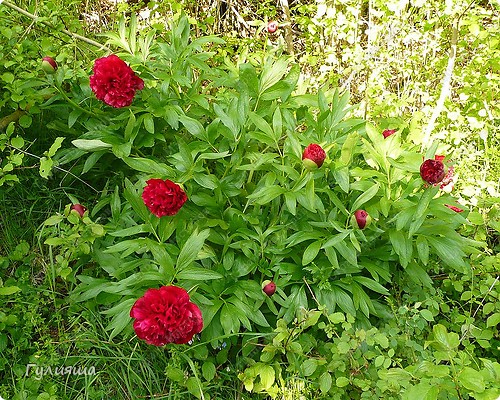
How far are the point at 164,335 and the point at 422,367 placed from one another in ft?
2.15

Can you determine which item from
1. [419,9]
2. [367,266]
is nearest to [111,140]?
[367,266]

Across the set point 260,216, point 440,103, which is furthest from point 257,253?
point 440,103

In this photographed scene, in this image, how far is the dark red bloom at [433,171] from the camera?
1.65 metres

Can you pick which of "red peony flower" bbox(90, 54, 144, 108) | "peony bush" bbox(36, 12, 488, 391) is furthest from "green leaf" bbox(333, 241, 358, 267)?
"red peony flower" bbox(90, 54, 144, 108)

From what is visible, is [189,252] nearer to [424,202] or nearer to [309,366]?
[309,366]

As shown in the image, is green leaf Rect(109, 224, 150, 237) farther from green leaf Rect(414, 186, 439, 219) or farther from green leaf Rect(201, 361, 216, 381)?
green leaf Rect(414, 186, 439, 219)

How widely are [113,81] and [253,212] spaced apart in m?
0.63

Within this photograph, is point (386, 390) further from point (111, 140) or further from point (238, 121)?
point (111, 140)

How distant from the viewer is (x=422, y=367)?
1.39 metres

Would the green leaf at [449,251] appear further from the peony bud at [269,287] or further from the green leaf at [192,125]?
the green leaf at [192,125]

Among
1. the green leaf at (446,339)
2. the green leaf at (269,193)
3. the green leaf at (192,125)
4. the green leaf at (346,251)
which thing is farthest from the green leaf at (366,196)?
the green leaf at (192,125)

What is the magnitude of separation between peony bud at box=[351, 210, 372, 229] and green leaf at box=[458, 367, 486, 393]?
533mm

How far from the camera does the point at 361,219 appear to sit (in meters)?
1.71

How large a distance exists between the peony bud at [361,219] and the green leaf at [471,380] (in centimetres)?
53
